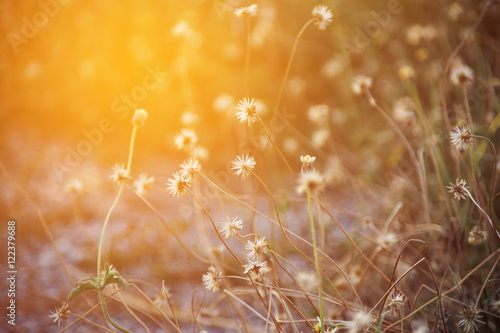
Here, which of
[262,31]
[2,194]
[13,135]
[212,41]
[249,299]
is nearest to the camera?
[249,299]

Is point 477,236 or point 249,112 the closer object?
point 249,112

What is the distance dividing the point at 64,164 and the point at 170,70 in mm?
516

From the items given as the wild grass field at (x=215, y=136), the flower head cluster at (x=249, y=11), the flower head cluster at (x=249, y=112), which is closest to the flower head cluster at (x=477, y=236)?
the wild grass field at (x=215, y=136)

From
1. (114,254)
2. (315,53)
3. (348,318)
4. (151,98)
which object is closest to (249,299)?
(348,318)

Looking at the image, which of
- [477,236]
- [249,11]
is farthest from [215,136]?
[477,236]

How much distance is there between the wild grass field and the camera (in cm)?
109

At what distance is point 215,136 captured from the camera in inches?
64.3

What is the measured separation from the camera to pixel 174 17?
1.68m

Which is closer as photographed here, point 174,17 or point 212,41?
point 174,17

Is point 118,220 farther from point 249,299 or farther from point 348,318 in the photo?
point 348,318

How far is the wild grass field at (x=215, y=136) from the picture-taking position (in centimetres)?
109

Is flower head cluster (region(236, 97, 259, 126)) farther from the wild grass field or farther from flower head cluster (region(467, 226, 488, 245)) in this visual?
flower head cluster (region(467, 226, 488, 245))

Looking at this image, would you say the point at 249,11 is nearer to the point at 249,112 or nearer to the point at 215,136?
the point at 249,112

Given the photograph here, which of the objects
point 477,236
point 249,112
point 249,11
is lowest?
point 477,236
